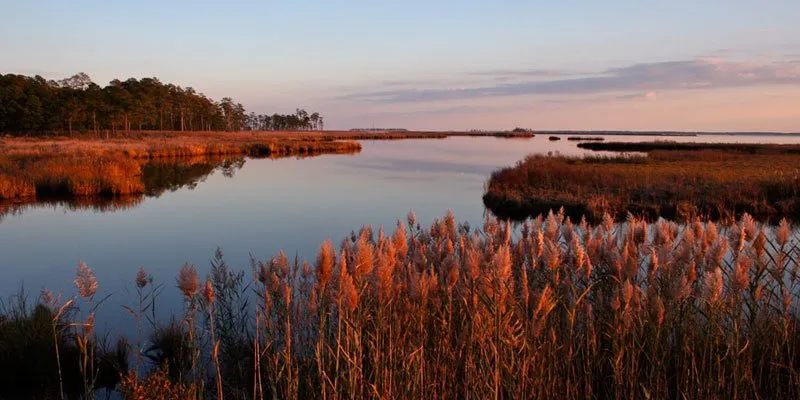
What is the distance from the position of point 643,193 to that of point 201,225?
54.3 ft

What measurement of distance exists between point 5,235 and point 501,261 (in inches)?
715

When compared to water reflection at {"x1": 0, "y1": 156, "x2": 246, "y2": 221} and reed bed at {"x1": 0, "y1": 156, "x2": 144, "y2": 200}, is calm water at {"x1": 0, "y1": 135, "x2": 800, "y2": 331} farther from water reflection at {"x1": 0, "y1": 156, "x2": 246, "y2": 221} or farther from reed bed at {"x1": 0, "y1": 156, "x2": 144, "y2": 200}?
reed bed at {"x1": 0, "y1": 156, "x2": 144, "y2": 200}

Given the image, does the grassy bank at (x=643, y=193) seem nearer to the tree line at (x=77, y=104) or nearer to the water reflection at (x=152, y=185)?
the water reflection at (x=152, y=185)

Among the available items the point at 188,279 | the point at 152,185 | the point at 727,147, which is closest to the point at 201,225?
the point at 152,185

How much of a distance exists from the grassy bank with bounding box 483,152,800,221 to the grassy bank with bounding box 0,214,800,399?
1221cm

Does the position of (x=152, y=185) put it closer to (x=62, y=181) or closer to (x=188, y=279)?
(x=62, y=181)

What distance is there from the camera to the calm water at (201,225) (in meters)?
12.7

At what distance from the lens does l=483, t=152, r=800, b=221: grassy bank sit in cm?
1816

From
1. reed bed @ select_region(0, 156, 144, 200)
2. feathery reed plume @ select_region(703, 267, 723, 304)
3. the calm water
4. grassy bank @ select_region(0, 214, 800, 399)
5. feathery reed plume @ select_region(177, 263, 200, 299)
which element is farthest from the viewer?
reed bed @ select_region(0, 156, 144, 200)

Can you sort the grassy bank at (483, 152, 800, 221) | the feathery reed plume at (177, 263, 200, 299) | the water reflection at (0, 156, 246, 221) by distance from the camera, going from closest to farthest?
1. the feathery reed plume at (177, 263, 200, 299)
2. the grassy bank at (483, 152, 800, 221)
3. the water reflection at (0, 156, 246, 221)

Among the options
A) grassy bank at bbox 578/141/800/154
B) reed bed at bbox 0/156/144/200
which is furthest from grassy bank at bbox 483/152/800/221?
grassy bank at bbox 578/141/800/154

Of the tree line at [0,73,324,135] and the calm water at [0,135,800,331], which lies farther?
the tree line at [0,73,324,135]

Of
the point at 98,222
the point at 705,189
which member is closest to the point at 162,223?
the point at 98,222

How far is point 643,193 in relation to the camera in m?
20.9
